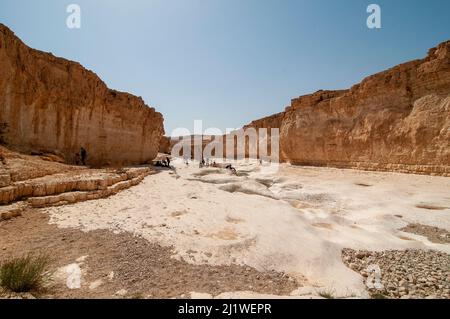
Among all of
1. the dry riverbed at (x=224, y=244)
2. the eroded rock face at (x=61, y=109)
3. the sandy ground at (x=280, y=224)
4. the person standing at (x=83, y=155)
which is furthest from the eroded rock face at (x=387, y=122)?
the person standing at (x=83, y=155)

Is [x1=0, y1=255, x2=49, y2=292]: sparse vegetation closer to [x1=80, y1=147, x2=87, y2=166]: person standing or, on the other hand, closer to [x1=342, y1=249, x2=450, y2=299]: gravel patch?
[x1=342, y1=249, x2=450, y2=299]: gravel patch

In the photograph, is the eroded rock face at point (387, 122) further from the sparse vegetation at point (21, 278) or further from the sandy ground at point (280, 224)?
the sparse vegetation at point (21, 278)

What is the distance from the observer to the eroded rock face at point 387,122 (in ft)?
45.7

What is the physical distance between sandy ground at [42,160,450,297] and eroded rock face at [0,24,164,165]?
7.32m

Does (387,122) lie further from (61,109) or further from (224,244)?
(61,109)

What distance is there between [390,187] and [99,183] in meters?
15.7

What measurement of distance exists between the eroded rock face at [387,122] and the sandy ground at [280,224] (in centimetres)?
257

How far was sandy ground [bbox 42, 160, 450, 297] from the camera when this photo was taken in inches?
190

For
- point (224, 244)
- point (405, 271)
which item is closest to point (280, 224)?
point (224, 244)

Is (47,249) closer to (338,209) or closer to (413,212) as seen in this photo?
(338,209)

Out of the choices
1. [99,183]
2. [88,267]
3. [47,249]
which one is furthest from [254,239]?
[99,183]

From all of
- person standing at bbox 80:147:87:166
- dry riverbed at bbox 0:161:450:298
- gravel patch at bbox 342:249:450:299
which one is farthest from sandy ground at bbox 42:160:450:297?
person standing at bbox 80:147:87:166

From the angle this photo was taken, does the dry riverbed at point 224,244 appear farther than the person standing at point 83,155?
No

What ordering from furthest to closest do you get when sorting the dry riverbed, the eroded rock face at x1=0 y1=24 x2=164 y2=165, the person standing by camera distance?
the person standing
the eroded rock face at x1=0 y1=24 x2=164 y2=165
the dry riverbed
